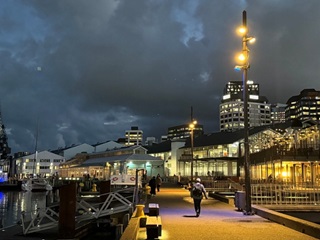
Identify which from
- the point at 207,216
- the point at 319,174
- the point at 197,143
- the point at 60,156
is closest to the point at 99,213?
the point at 207,216

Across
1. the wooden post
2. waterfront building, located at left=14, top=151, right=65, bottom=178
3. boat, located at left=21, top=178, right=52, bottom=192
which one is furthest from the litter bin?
waterfront building, located at left=14, top=151, right=65, bottom=178

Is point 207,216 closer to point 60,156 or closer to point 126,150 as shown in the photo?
point 126,150

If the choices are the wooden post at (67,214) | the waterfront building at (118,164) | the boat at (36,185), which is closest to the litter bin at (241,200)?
the wooden post at (67,214)

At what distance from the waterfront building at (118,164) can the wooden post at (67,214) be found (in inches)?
1770

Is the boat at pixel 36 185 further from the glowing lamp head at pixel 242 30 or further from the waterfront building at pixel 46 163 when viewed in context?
the glowing lamp head at pixel 242 30

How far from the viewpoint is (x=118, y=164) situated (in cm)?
7744

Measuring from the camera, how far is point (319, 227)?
12.6 meters

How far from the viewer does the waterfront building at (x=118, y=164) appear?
75656 mm

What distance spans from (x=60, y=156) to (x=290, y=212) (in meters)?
108

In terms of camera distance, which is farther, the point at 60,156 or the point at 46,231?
the point at 60,156

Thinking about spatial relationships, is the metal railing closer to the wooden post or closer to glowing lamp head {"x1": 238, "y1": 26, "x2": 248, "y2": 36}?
glowing lamp head {"x1": 238, "y1": 26, "x2": 248, "y2": 36}

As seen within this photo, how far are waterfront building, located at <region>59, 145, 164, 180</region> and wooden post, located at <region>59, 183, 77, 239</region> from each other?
45.0 m

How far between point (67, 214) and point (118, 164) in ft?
178

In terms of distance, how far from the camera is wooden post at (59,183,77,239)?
76.3 feet
